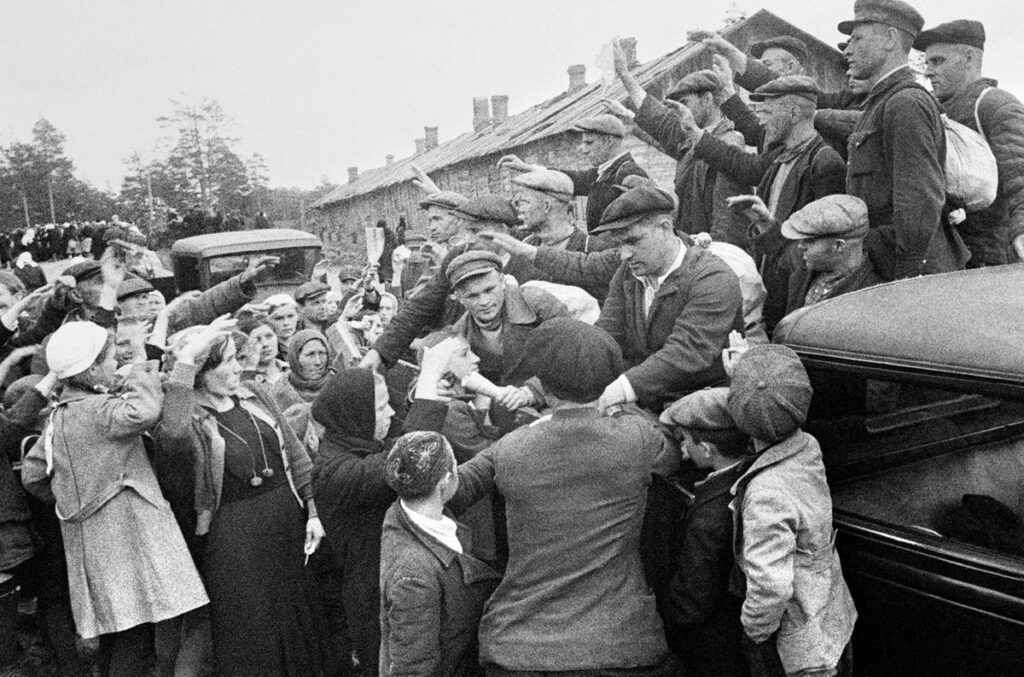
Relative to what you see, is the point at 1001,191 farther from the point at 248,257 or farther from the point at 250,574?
the point at 248,257

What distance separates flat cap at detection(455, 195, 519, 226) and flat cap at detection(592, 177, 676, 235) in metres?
1.36

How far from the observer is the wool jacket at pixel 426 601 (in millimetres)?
2660

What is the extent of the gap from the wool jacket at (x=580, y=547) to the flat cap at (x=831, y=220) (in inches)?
55.1

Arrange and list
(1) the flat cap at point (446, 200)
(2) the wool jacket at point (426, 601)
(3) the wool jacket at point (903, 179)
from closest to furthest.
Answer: (2) the wool jacket at point (426, 601) < (3) the wool jacket at point (903, 179) < (1) the flat cap at point (446, 200)

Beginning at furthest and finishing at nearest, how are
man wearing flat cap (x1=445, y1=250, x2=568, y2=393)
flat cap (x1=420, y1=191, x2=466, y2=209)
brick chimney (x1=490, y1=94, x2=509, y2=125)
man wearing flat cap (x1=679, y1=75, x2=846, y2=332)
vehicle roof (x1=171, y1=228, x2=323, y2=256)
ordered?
1. brick chimney (x1=490, y1=94, x2=509, y2=125)
2. vehicle roof (x1=171, y1=228, x2=323, y2=256)
3. flat cap (x1=420, y1=191, x2=466, y2=209)
4. man wearing flat cap (x1=679, y1=75, x2=846, y2=332)
5. man wearing flat cap (x1=445, y1=250, x2=568, y2=393)

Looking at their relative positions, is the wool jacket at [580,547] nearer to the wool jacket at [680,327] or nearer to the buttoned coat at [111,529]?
the wool jacket at [680,327]

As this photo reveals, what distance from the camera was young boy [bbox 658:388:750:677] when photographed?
2553mm

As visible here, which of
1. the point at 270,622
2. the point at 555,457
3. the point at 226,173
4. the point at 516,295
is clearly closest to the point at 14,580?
the point at 270,622

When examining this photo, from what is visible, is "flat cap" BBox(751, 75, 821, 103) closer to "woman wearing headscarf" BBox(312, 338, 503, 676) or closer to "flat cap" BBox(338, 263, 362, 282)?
"woman wearing headscarf" BBox(312, 338, 503, 676)

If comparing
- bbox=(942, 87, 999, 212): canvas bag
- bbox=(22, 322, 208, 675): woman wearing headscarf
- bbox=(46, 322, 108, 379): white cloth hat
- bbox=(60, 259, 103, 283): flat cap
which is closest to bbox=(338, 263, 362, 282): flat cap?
bbox=(60, 259, 103, 283): flat cap

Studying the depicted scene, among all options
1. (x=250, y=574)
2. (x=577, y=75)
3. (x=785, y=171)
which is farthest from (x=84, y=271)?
(x=577, y=75)

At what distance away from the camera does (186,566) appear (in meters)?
3.99

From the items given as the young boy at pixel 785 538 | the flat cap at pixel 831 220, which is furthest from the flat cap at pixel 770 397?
the flat cap at pixel 831 220

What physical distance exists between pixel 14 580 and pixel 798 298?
14.5 feet
